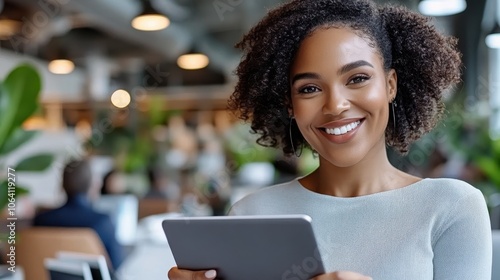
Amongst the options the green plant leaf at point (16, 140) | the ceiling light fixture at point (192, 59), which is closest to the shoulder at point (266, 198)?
the green plant leaf at point (16, 140)

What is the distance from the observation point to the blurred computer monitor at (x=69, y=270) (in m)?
1.40

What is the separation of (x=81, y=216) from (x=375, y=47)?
2665mm

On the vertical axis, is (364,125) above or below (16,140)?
below

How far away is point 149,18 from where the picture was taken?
548 centimetres

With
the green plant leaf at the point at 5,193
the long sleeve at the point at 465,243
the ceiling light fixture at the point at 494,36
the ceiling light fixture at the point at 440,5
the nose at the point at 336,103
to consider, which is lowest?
the long sleeve at the point at 465,243

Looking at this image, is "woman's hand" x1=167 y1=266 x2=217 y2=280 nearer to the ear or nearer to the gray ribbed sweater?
the gray ribbed sweater

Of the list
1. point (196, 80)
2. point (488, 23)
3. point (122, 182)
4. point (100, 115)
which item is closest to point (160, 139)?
point (100, 115)

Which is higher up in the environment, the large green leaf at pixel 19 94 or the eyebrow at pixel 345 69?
the large green leaf at pixel 19 94

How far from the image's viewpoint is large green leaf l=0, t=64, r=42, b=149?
8.21ft

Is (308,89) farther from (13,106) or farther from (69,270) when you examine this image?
(13,106)

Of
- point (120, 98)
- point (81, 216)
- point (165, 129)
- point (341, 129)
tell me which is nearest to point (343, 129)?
point (341, 129)

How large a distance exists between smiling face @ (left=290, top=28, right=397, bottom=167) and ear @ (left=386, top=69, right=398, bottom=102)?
0.03m

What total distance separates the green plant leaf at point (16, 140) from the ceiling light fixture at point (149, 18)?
2.97 meters

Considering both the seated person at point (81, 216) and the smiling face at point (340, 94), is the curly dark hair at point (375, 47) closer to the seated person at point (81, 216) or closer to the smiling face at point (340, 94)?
the smiling face at point (340, 94)
